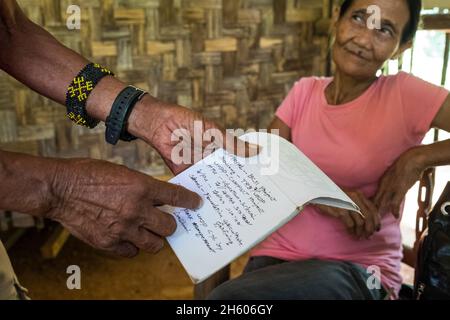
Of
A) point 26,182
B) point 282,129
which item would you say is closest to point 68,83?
point 26,182

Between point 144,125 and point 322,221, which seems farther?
point 322,221

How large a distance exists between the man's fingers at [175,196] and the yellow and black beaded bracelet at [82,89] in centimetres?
30

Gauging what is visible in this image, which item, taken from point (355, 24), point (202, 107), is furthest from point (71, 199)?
point (202, 107)

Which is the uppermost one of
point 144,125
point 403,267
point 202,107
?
point 144,125

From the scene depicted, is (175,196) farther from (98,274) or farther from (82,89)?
(98,274)

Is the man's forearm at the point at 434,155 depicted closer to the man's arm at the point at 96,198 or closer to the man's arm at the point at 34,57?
the man's arm at the point at 96,198

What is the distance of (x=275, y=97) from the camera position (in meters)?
2.20

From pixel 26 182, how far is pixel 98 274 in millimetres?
1683

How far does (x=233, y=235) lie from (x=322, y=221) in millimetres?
588

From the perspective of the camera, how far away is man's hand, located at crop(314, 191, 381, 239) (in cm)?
114

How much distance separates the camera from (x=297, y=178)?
0.80 meters

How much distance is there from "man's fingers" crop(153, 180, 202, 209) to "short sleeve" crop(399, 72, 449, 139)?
76 centimetres

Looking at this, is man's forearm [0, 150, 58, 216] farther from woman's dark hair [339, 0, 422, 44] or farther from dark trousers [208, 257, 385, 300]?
woman's dark hair [339, 0, 422, 44]
